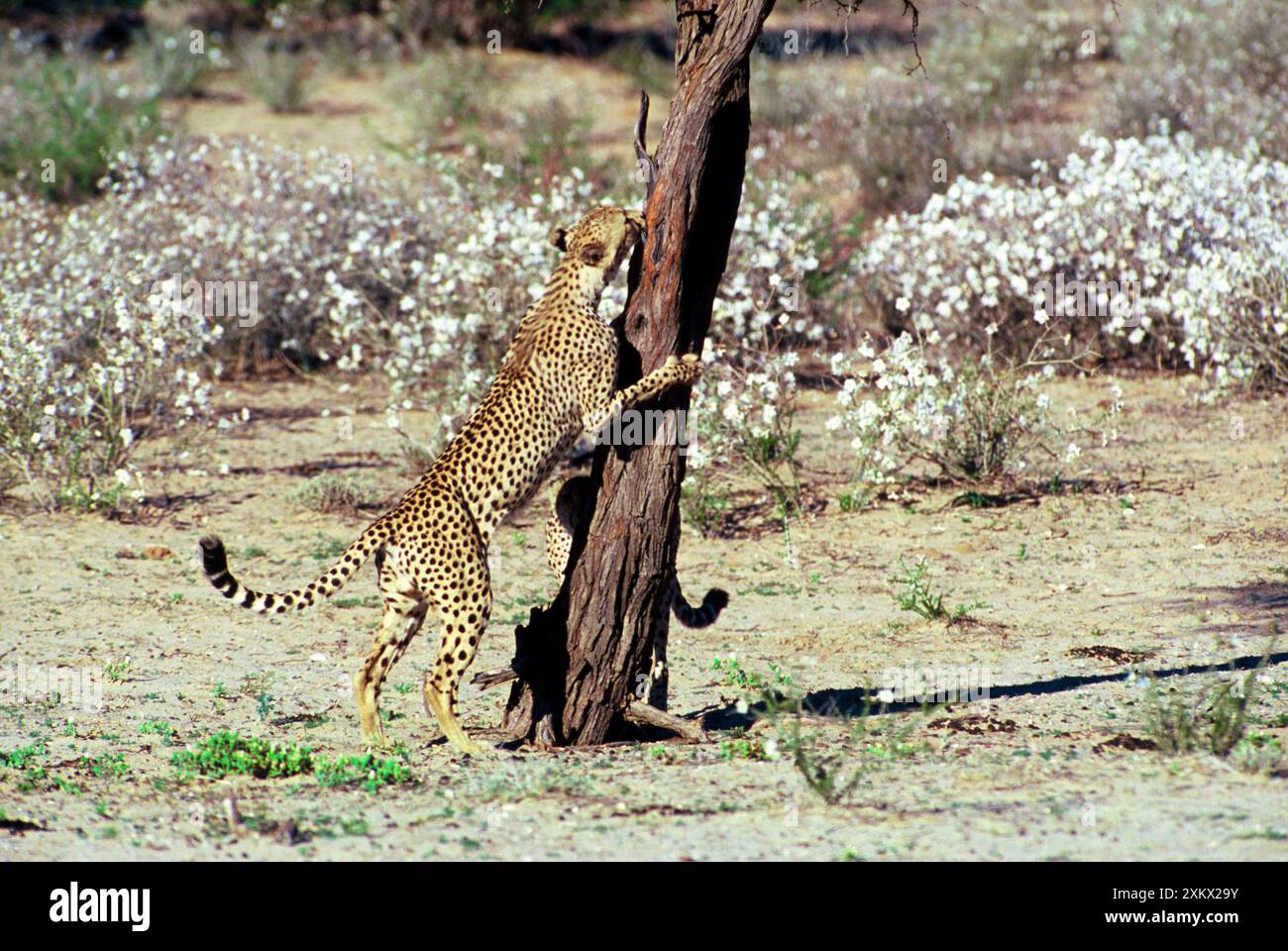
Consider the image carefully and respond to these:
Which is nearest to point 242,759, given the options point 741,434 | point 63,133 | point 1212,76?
point 741,434

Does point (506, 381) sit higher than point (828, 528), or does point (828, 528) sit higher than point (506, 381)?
point (506, 381)

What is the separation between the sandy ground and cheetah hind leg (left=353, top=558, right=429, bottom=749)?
8.0 inches

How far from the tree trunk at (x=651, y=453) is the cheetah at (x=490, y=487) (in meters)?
0.19

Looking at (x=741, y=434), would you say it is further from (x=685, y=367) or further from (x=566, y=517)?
(x=685, y=367)

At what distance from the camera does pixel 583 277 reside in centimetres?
668

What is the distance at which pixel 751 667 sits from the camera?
7312 millimetres

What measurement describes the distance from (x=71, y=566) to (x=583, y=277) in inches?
151

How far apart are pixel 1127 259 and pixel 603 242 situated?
20.8 feet

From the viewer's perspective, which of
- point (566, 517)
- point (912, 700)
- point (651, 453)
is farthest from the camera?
point (912, 700)

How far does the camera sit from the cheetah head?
21.5 ft
